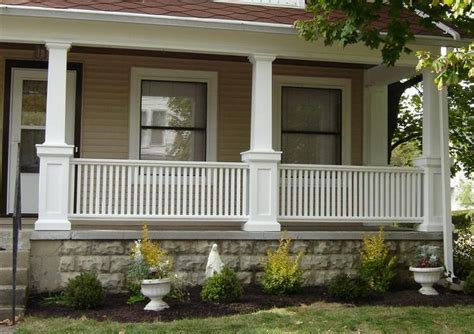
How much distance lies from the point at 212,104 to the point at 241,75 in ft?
2.52

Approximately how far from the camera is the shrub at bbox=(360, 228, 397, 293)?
847 centimetres

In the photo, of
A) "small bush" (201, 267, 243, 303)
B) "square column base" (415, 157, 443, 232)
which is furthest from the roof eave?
"small bush" (201, 267, 243, 303)

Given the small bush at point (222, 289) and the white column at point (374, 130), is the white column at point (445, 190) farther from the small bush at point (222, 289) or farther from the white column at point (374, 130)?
the small bush at point (222, 289)

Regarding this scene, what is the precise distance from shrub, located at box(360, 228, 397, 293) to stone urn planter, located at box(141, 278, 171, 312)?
2.72 metres

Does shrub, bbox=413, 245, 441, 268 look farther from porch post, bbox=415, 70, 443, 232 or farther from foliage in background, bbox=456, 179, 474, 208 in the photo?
foliage in background, bbox=456, 179, 474, 208

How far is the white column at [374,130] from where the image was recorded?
37.4ft

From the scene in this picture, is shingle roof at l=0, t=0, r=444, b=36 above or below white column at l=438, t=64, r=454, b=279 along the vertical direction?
above

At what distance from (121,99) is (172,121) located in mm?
904

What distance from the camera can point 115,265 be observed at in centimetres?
827

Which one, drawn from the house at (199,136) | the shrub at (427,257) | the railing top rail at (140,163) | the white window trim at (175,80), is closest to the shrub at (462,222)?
the house at (199,136)

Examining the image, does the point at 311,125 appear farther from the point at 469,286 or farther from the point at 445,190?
the point at 469,286

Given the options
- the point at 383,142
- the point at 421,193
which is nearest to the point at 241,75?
the point at 383,142

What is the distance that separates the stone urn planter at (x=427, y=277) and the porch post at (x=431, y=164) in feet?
2.97

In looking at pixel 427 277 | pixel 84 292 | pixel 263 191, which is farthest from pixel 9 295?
pixel 427 277
